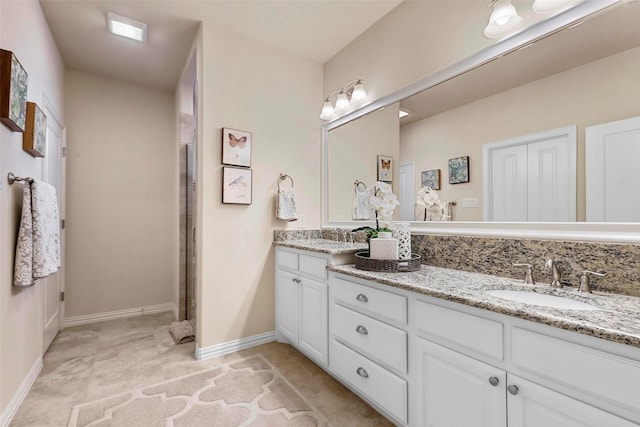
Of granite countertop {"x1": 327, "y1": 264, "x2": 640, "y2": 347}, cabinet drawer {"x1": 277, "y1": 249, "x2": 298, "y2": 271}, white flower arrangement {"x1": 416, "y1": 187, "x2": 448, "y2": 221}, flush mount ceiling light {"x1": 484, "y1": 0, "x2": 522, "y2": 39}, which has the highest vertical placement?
flush mount ceiling light {"x1": 484, "y1": 0, "x2": 522, "y2": 39}

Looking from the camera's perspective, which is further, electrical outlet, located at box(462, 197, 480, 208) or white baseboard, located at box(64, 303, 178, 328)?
white baseboard, located at box(64, 303, 178, 328)

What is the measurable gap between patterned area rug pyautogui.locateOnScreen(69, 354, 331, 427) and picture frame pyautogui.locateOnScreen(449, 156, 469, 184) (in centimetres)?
156

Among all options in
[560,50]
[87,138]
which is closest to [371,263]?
[560,50]

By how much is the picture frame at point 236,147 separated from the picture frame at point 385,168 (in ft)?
3.59

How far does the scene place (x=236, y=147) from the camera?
2480mm

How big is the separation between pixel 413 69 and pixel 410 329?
1.70 metres

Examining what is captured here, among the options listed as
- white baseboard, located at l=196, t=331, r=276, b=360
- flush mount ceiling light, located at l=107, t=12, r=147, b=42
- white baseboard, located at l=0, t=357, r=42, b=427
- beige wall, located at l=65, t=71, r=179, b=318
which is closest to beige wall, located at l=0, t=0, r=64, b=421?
white baseboard, located at l=0, t=357, r=42, b=427

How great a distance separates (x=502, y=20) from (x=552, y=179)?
81 cm

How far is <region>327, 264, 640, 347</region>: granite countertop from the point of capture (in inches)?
32.6

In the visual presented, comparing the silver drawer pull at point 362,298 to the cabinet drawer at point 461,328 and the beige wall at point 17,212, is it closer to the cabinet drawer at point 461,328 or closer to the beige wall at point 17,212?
the cabinet drawer at point 461,328

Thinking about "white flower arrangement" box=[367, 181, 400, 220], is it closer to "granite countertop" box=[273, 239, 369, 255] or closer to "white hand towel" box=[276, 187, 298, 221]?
"granite countertop" box=[273, 239, 369, 255]

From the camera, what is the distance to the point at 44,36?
2.27 metres

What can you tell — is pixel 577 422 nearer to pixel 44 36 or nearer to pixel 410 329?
pixel 410 329

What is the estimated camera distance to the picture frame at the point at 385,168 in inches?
88.4
